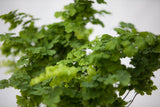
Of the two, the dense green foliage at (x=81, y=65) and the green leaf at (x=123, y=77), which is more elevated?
the dense green foliage at (x=81, y=65)

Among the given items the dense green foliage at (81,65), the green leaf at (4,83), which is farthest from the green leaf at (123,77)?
the green leaf at (4,83)

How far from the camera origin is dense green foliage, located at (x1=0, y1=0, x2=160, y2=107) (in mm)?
755

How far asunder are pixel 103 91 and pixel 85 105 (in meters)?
0.12

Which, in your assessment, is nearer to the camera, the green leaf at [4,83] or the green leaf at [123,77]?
the green leaf at [123,77]

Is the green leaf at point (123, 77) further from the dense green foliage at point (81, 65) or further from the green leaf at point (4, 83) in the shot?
the green leaf at point (4, 83)

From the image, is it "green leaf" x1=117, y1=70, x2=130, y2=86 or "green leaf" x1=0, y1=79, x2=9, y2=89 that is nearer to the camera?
"green leaf" x1=117, y1=70, x2=130, y2=86

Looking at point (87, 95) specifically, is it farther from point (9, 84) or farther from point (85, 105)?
point (9, 84)

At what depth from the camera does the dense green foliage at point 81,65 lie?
76 cm

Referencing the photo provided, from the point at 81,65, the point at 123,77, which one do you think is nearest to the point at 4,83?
the point at 81,65

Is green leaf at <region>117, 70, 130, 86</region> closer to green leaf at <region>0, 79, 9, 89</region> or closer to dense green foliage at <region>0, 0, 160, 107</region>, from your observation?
dense green foliage at <region>0, 0, 160, 107</region>

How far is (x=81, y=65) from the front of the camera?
101 cm

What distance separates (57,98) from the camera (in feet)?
2.38

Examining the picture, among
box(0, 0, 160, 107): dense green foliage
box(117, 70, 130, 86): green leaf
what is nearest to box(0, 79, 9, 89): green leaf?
box(0, 0, 160, 107): dense green foliage

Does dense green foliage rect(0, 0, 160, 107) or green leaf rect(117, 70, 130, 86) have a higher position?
dense green foliage rect(0, 0, 160, 107)
